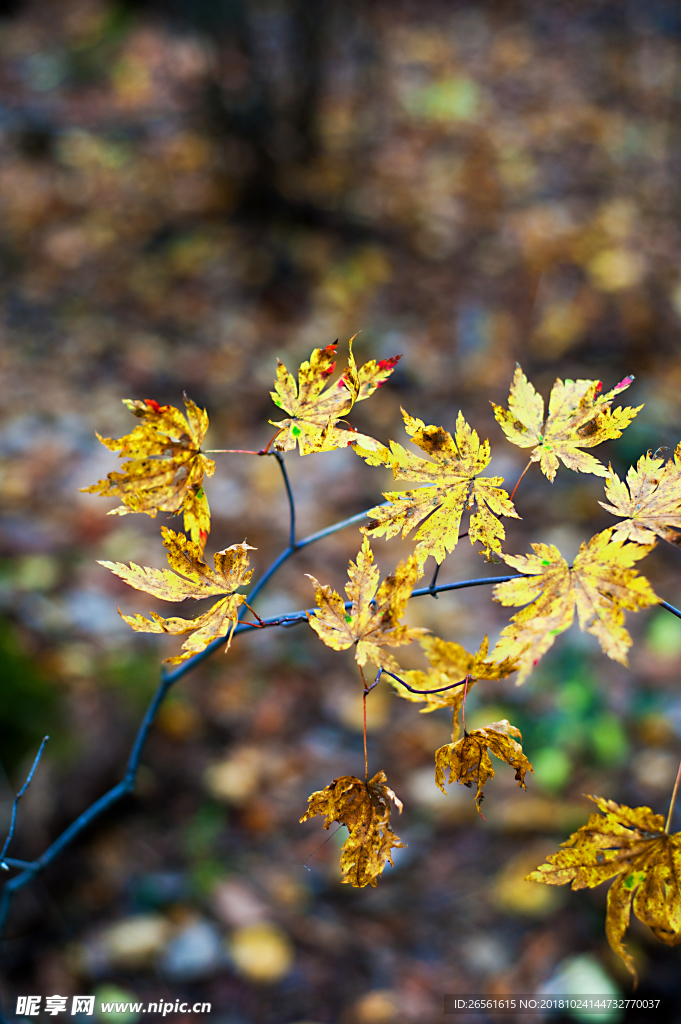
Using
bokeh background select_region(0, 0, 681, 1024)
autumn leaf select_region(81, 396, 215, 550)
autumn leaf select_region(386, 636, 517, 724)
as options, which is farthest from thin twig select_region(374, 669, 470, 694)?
bokeh background select_region(0, 0, 681, 1024)

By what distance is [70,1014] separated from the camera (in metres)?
1.39

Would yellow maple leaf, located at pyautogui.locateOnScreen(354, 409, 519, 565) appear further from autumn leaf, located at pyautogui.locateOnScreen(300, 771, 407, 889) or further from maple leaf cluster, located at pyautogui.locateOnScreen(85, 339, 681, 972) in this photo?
autumn leaf, located at pyautogui.locateOnScreen(300, 771, 407, 889)

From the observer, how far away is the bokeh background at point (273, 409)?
1.61m

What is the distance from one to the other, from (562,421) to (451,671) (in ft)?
0.92

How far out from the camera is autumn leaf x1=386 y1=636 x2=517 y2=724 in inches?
23.5

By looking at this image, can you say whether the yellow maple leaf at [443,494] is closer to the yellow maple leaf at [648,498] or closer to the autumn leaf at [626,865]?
the yellow maple leaf at [648,498]

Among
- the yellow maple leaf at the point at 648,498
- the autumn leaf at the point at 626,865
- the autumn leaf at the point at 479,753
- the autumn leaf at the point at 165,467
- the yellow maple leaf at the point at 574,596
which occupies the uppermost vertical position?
the autumn leaf at the point at 165,467

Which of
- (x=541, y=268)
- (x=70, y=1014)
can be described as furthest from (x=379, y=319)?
(x=70, y=1014)

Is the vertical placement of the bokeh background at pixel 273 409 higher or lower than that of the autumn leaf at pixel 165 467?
higher

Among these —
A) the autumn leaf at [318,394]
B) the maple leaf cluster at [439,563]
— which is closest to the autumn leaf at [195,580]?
the maple leaf cluster at [439,563]

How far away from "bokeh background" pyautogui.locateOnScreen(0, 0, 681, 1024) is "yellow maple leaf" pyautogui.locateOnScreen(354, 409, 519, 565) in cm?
128

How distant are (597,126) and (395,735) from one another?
156 inches

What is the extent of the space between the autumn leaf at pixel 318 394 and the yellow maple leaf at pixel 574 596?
20cm

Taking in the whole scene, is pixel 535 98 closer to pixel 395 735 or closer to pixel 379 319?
pixel 379 319
